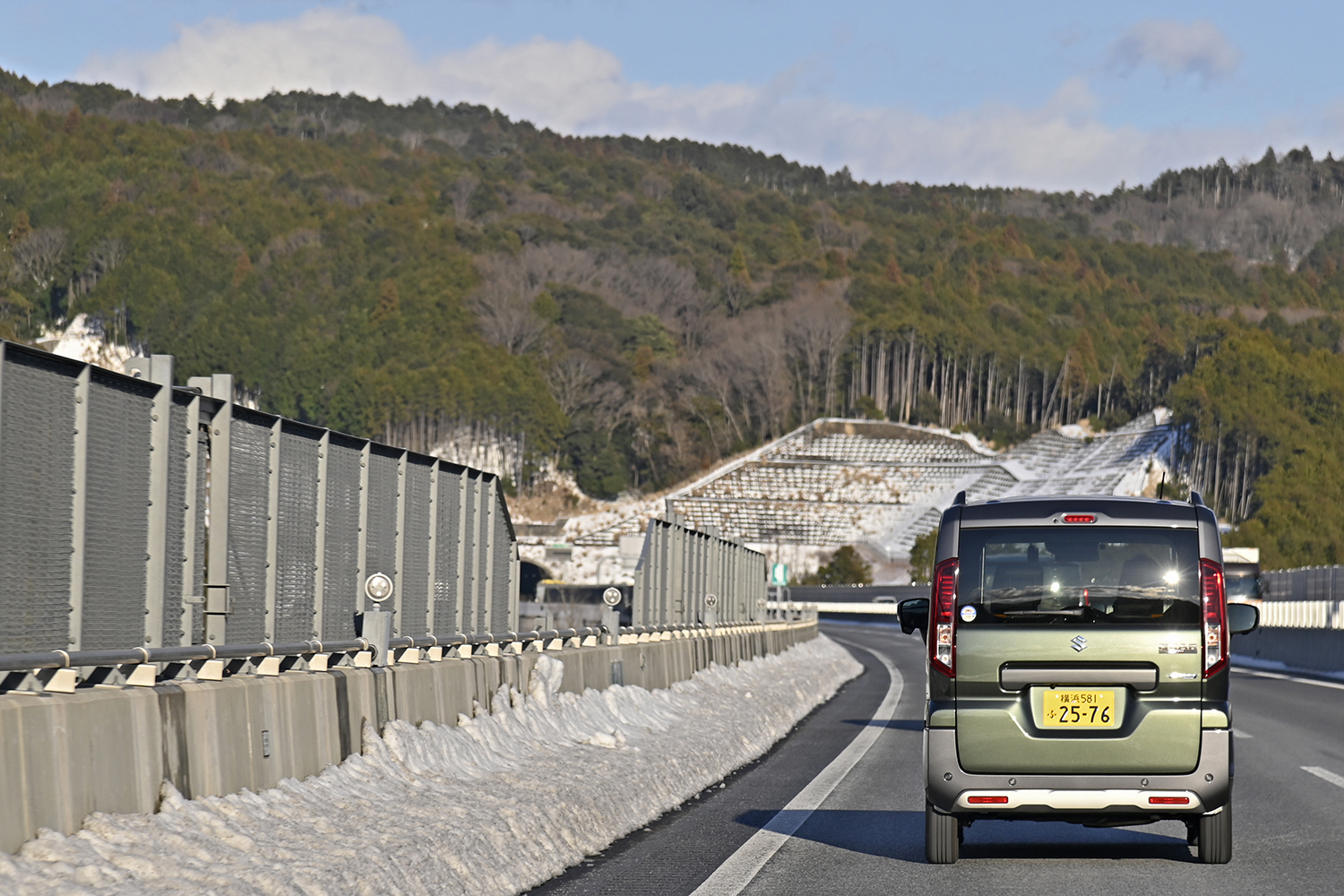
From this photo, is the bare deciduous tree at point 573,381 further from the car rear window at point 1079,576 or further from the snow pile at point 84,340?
the car rear window at point 1079,576

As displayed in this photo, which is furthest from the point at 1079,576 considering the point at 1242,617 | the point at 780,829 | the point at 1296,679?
the point at 1296,679

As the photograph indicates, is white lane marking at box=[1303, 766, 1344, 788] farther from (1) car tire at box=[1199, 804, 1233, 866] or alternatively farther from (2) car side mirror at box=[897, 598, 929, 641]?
(2) car side mirror at box=[897, 598, 929, 641]

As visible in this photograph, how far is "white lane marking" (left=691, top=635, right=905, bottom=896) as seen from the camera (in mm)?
9281

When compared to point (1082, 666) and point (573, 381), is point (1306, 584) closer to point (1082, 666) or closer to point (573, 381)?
point (1082, 666)

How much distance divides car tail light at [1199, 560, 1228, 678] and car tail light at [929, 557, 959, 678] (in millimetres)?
1337

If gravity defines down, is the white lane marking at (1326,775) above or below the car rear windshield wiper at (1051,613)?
below

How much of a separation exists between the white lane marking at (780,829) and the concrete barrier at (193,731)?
2267mm

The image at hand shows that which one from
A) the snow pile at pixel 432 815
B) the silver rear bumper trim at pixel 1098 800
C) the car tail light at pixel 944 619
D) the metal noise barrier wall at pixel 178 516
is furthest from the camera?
the car tail light at pixel 944 619

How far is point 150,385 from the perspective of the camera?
9.38 metres

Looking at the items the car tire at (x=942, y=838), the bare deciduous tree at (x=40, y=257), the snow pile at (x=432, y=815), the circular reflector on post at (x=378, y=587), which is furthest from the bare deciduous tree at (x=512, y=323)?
the car tire at (x=942, y=838)

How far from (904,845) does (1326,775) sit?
20.3ft

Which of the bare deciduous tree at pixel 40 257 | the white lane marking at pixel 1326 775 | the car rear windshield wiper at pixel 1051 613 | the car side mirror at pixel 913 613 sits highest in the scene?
the bare deciduous tree at pixel 40 257

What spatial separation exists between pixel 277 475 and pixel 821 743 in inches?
348

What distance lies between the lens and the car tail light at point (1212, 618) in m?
9.53
